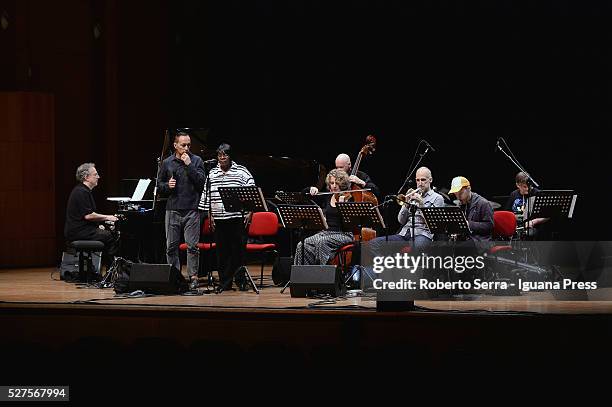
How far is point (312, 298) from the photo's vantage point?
7129mm

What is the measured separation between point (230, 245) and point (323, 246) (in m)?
0.87

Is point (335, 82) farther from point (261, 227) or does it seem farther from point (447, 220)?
point (447, 220)

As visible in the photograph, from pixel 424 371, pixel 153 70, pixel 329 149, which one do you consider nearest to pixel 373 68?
pixel 329 149

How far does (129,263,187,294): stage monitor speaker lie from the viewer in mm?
7387

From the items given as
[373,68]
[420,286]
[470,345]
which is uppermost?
[373,68]

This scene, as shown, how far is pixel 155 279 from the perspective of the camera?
7.41m

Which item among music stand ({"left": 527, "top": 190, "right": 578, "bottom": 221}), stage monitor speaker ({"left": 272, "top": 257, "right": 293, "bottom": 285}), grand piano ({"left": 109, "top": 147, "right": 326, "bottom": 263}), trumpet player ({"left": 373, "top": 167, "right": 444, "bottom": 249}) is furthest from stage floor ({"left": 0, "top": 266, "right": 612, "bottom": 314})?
music stand ({"left": 527, "top": 190, "right": 578, "bottom": 221})

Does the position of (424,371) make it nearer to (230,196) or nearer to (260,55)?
(230,196)

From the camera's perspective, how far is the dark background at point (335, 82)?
9758mm

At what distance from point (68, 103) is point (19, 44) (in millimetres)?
1008

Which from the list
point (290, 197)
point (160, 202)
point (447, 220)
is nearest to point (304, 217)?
point (290, 197)

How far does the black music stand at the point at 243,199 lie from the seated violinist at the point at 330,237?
2.22ft

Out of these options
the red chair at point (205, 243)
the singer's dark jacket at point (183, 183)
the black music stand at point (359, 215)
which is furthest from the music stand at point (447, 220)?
the red chair at point (205, 243)

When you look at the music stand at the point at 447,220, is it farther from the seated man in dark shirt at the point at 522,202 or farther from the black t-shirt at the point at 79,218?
the black t-shirt at the point at 79,218
